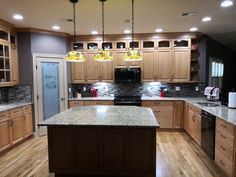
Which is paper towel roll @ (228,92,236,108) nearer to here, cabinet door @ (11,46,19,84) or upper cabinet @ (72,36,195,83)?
upper cabinet @ (72,36,195,83)

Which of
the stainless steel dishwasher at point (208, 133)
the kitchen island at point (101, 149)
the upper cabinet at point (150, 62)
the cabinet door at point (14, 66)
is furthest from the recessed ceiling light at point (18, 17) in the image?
the stainless steel dishwasher at point (208, 133)

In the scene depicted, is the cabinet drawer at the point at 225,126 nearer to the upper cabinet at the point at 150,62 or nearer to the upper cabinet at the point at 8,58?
the upper cabinet at the point at 150,62

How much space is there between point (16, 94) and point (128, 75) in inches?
118

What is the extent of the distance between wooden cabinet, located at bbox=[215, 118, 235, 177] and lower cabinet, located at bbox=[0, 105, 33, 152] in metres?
4.02

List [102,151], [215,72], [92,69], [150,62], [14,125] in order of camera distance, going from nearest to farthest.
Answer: [102,151], [14,125], [150,62], [92,69], [215,72]

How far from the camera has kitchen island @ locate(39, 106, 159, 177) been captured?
9.51ft

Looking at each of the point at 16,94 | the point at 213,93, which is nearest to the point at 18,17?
Answer: the point at 16,94

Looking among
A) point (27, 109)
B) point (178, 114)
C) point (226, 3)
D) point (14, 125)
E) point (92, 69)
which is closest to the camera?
point (226, 3)

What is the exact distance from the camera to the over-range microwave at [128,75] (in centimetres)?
564

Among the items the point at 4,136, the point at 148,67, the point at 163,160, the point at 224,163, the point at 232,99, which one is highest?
the point at 148,67

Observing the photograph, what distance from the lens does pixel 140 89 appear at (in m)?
6.14

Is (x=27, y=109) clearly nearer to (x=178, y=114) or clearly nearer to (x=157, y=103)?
(x=157, y=103)

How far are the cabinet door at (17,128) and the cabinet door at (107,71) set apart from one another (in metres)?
2.49

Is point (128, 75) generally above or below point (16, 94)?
above
